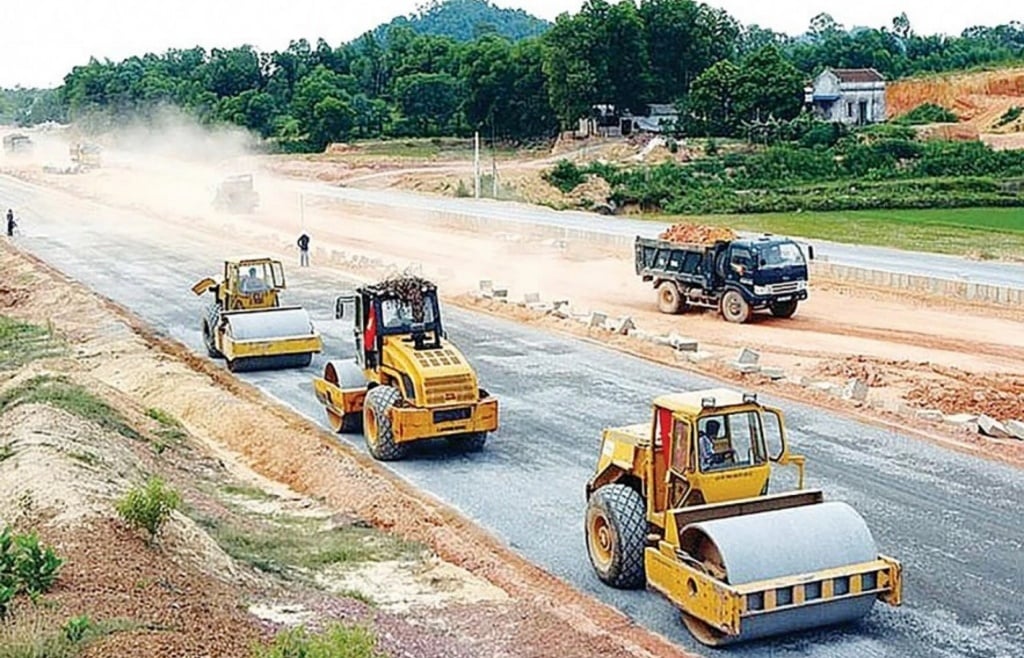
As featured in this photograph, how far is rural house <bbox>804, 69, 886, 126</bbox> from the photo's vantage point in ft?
396

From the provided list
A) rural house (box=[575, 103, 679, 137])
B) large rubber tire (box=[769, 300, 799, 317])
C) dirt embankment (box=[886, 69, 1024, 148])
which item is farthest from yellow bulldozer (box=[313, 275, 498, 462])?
dirt embankment (box=[886, 69, 1024, 148])

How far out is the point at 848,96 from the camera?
401ft

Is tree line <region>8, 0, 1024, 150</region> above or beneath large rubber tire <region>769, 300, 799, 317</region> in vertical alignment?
above

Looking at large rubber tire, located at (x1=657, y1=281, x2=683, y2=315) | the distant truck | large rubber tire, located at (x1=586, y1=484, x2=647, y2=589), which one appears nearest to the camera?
large rubber tire, located at (x1=586, y1=484, x2=647, y2=589)

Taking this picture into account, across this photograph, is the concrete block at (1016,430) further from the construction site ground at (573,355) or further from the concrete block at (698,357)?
the concrete block at (698,357)

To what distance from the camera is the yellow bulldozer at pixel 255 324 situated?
2725 centimetres

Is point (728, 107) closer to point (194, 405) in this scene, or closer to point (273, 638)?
point (194, 405)

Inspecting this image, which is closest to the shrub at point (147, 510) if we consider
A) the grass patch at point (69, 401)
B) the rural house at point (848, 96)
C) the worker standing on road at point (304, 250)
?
the grass patch at point (69, 401)

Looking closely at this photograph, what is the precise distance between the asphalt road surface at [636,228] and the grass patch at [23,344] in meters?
24.6

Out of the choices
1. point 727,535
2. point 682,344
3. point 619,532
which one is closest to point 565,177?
point 682,344

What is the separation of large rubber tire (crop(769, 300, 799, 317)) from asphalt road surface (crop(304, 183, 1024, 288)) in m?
6.88

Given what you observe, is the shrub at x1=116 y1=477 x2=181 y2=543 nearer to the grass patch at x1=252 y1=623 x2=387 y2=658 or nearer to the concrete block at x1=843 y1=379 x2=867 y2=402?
the grass patch at x1=252 y1=623 x2=387 y2=658

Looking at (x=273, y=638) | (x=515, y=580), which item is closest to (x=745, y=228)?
(x=515, y=580)

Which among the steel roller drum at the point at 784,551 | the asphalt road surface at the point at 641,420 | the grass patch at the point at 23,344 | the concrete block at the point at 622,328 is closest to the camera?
the steel roller drum at the point at 784,551
